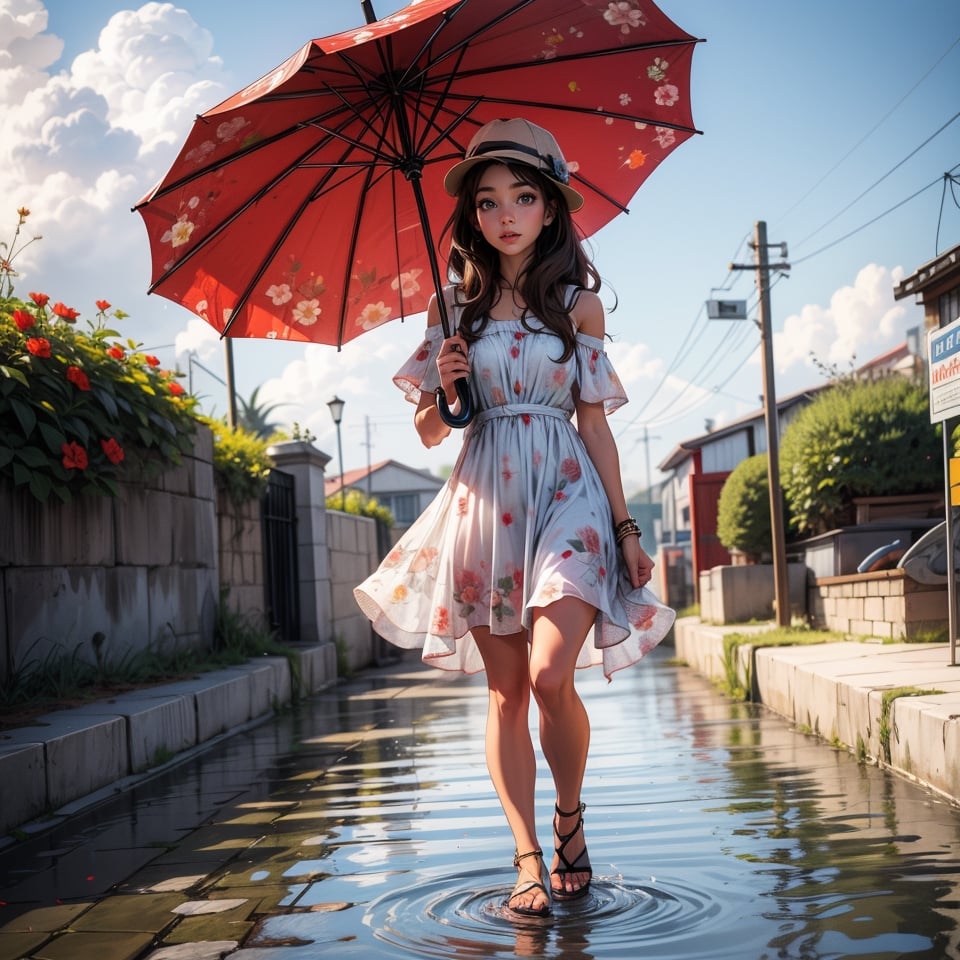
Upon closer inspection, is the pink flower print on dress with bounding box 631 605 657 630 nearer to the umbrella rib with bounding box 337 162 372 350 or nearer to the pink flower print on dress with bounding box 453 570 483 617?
the pink flower print on dress with bounding box 453 570 483 617

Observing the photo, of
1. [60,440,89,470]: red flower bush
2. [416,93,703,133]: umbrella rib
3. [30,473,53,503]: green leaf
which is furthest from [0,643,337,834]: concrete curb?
[416,93,703,133]: umbrella rib

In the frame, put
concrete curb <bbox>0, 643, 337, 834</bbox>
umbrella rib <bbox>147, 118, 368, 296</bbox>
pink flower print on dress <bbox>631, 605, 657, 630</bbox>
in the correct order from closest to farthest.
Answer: pink flower print on dress <bbox>631, 605, 657, 630</bbox> → umbrella rib <bbox>147, 118, 368, 296</bbox> → concrete curb <bbox>0, 643, 337, 834</bbox>

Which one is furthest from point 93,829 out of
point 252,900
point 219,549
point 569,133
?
point 219,549

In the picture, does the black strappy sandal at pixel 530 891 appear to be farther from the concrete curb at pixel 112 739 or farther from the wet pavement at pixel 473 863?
the concrete curb at pixel 112 739

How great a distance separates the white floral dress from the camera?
320 centimetres

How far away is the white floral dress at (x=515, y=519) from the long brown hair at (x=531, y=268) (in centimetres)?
5

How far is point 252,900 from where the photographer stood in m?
3.35

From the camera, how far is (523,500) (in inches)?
129

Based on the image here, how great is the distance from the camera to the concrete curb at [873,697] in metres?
4.46

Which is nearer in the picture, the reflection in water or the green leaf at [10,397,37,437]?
the reflection in water

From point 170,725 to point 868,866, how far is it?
4134 millimetres

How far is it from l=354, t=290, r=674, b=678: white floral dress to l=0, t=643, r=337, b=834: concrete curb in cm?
202

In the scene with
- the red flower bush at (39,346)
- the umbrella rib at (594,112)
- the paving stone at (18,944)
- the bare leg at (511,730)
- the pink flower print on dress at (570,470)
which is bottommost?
the paving stone at (18,944)

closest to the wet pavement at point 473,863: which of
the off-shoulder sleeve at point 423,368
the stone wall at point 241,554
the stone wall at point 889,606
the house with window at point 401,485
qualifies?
the off-shoulder sleeve at point 423,368
